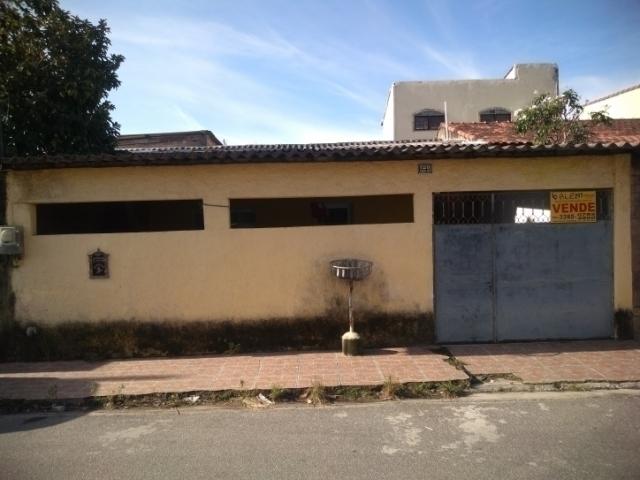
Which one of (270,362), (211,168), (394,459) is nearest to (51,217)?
(211,168)

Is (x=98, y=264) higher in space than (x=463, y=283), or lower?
higher

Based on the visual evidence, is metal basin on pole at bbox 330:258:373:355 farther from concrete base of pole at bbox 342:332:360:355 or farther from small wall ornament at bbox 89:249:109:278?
small wall ornament at bbox 89:249:109:278

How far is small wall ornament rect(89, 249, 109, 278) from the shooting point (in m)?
6.82

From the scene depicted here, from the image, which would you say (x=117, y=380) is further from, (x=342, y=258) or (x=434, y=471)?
(x=434, y=471)

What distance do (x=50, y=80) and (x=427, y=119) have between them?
16.4m

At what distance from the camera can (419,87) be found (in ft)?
69.3

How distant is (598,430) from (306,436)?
8.92ft

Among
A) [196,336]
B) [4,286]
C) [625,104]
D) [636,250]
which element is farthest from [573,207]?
[625,104]

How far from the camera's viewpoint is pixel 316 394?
5.04 m

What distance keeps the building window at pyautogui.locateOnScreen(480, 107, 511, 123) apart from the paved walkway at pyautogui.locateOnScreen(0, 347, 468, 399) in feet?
55.6

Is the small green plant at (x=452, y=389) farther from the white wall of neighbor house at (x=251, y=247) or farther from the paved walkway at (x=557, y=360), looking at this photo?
the white wall of neighbor house at (x=251, y=247)

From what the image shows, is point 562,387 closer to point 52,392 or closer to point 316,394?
point 316,394

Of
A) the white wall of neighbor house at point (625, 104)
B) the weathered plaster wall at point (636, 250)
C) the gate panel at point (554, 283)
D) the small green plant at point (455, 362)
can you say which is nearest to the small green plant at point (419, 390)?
the small green plant at point (455, 362)

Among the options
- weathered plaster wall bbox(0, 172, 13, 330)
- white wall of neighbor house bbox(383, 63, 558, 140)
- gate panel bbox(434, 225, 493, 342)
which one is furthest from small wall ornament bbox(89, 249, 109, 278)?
white wall of neighbor house bbox(383, 63, 558, 140)
